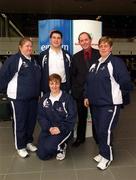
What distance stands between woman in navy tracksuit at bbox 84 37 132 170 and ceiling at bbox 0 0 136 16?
8124 mm

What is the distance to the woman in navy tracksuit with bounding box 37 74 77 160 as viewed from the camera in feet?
11.3

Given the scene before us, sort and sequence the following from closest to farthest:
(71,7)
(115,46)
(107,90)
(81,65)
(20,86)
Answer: (107,90) → (20,86) → (81,65) → (71,7) → (115,46)

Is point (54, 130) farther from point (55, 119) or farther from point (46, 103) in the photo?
point (46, 103)

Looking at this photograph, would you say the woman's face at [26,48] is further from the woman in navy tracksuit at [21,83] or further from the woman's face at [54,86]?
the woman's face at [54,86]

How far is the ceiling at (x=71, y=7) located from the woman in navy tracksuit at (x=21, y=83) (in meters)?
7.79

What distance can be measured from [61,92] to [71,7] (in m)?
9.24

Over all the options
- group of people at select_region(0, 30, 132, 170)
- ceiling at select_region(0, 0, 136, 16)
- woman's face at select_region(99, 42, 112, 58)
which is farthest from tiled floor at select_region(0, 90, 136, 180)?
ceiling at select_region(0, 0, 136, 16)

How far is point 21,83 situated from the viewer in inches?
134

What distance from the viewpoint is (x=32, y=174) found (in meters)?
3.07

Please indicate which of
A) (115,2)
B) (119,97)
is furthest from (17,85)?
(115,2)

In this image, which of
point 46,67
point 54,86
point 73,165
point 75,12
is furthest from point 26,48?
point 75,12

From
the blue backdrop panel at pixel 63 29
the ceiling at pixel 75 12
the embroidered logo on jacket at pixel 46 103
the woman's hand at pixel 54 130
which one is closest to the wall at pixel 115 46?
the ceiling at pixel 75 12

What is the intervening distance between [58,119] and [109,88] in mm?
709

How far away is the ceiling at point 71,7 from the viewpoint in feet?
36.7
